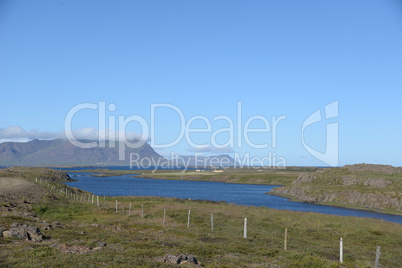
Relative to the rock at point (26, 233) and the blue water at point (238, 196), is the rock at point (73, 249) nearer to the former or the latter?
the rock at point (26, 233)

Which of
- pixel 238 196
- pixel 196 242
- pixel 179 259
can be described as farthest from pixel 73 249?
pixel 238 196

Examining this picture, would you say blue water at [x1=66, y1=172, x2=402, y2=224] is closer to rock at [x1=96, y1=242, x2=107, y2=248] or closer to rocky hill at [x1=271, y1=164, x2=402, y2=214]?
rocky hill at [x1=271, y1=164, x2=402, y2=214]

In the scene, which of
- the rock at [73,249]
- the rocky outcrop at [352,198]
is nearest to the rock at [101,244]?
the rock at [73,249]

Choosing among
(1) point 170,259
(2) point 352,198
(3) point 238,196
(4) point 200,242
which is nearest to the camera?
(1) point 170,259

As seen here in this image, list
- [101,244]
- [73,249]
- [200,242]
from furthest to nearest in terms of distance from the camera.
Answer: [200,242] < [101,244] < [73,249]

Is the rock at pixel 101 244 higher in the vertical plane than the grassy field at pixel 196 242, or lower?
higher

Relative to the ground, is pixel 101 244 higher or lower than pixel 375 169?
higher

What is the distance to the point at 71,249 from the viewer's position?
827 inches

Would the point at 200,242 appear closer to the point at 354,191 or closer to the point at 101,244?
the point at 101,244

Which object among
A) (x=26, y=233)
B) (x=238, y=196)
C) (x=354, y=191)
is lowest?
(x=238, y=196)

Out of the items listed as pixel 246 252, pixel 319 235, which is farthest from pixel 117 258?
pixel 319 235

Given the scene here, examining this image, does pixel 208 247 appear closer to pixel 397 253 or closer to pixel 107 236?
pixel 107 236

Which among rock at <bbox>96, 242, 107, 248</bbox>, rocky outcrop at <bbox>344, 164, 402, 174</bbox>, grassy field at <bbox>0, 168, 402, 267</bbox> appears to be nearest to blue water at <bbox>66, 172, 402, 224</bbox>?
grassy field at <bbox>0, 168, 402, 267</bbox>

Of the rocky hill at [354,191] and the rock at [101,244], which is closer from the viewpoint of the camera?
the rock at [101,244]
